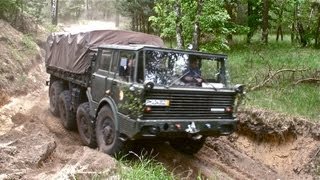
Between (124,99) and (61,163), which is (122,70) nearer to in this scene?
(124,99)

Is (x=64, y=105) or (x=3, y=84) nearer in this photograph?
(x=64, y=105)

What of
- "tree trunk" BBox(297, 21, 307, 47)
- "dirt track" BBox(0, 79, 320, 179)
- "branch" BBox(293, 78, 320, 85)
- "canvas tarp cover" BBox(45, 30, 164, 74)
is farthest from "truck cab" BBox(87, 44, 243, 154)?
"tree trunk" BBox(297, 21, 307, 47)

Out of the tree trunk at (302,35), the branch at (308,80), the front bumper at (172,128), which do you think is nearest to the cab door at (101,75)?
the front bumper at (172,128)

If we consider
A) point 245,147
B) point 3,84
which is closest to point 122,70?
point 245,147

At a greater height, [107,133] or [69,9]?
[69,9]

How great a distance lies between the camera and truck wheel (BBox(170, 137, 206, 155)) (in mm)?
9047

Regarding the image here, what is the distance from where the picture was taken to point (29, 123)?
10.8m

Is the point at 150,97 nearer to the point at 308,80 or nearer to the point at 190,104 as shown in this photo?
the point at 190,104

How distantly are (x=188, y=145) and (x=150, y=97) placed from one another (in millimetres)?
2287

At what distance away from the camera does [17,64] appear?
1662 cm

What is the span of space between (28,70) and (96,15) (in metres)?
39.0

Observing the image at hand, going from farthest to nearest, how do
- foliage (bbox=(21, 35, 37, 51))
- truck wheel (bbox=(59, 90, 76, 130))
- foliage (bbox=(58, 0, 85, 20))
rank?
foliage (bbox=(58, 0, 85, 20)) < foliage (bbox=(21, 35, 37, 51)) < truck wheel (bbox=(59, 90, 76, 130))

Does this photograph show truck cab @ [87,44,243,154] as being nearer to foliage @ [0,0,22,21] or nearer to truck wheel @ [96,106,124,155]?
truck wheel @ [96,106,124,155]

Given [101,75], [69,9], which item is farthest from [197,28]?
[69,9]
